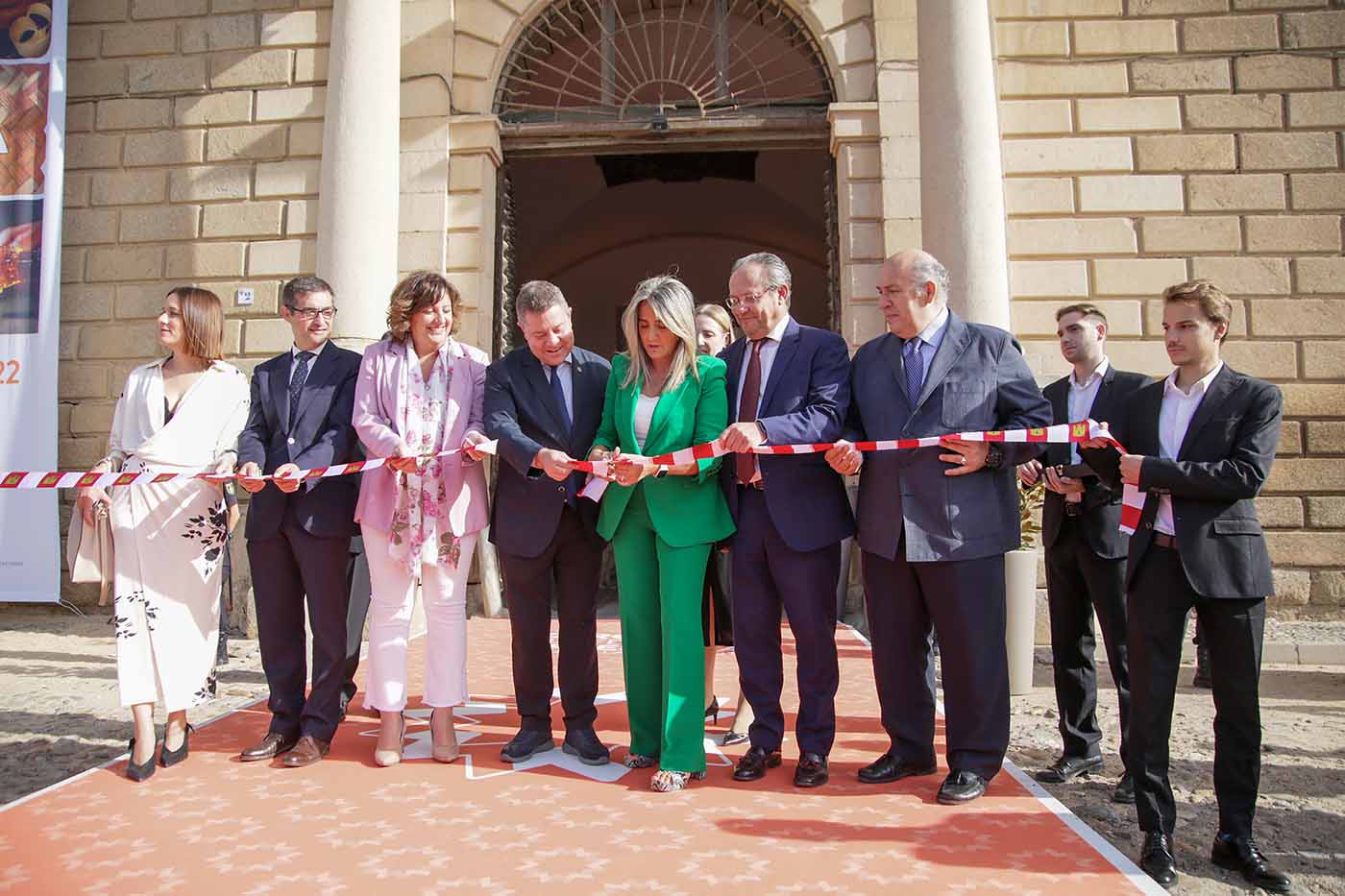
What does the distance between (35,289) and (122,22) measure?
255 centimetres

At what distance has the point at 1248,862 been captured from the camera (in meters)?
2.75

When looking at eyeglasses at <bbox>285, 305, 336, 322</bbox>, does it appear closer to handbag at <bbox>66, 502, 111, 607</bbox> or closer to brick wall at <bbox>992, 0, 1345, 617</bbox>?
handbag at <bbox>66, 502, 111, 607</bbox>

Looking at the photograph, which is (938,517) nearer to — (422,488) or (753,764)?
(753,764)

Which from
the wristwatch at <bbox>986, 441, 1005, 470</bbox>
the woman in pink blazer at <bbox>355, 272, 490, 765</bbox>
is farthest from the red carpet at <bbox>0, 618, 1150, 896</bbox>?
the wristwatch at <bbox>986, 441, 1005, 470</bbox>

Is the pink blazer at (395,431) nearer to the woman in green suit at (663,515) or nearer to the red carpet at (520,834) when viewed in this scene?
the woman in green suit at (663,515)

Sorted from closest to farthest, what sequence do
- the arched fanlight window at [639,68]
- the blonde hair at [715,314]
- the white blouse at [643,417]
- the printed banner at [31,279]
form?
the white blouse at [643,417], the blonde hair at [715,314], the printed banner at [31,279], the arched fanlight window at [639,68]

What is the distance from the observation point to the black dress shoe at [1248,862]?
2668mm

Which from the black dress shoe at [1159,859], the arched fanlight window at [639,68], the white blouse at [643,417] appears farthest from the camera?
the arched fanlight window at [639,68]

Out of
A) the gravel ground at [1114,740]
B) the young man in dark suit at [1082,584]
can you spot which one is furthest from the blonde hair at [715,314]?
the gravel ground at [1114,740]

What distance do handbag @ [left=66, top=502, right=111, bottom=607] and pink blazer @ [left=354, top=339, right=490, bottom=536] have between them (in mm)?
913

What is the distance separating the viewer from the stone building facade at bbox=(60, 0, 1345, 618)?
24.1ft

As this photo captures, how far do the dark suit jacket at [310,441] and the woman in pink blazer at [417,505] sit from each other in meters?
0.14

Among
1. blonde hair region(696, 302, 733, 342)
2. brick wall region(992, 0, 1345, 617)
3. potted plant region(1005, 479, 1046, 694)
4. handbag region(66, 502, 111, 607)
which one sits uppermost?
brick wall region(992, 0, 1345, 617)

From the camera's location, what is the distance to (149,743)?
357 cm
